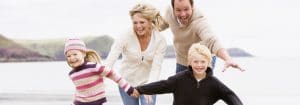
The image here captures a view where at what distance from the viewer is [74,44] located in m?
4.34

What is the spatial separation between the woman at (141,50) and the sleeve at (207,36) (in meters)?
0.28

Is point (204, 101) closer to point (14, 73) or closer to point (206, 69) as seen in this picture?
point (206, 69)

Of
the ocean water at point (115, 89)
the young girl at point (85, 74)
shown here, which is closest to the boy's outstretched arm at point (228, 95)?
the young girl at point (85, 74)

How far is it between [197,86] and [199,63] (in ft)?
0.56

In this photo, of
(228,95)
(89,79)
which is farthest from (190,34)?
(89,79)

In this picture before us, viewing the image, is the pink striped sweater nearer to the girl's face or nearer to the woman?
the girl's face

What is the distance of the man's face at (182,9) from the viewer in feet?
15.7

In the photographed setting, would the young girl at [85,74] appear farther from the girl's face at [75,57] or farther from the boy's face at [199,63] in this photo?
the boy's face at [199,63]

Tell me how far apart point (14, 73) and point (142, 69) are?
41.9 ft

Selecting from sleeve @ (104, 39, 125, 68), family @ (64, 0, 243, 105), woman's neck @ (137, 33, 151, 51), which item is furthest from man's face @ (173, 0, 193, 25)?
sleeve @ (104, 39, 125, 68)

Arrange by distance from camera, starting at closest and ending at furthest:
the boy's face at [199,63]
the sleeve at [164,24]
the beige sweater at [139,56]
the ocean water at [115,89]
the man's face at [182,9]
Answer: the boy's face at [199,63], the man's face at [182,9], the beige sweater at [139,56], the sleeve at [164,24], the ocean water at [115,89]

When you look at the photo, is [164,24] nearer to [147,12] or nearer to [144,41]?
[144,41]

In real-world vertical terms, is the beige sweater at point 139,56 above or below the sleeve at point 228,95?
above

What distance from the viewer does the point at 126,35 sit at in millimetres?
4957
